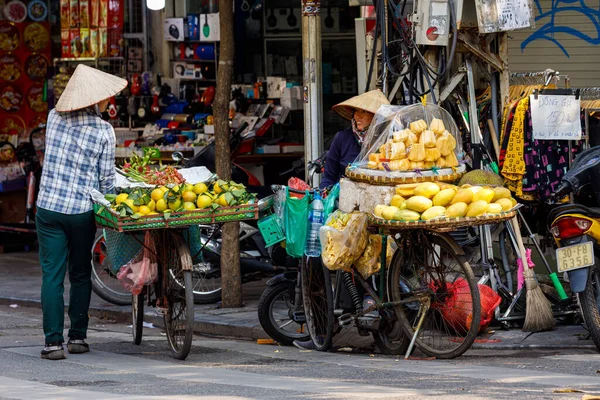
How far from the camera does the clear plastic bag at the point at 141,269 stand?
864cm

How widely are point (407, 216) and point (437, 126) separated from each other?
3.19ft

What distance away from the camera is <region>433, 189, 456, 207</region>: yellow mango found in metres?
7.74

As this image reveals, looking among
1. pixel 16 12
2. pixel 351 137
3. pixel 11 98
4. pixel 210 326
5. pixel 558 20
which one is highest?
pixel 16 12

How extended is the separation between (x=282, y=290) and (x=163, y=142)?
17.2 ft

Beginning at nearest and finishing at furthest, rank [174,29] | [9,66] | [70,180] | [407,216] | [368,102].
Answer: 1. [407,216]
2. [70,180]
3. [368,102]
4. [174,29]
5. [9,66]

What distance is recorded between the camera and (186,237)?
8.78 m

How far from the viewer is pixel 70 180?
27.2 ft

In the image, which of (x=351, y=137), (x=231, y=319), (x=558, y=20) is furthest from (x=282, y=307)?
(x=558, y=20)

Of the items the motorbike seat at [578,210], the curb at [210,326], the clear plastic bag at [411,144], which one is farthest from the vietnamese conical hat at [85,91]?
the motorbike seat at [578,210]

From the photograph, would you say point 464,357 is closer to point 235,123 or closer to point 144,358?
point 144,358

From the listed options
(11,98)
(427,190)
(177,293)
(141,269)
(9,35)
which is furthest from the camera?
(11,98)

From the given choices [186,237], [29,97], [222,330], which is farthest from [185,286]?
[29,97]

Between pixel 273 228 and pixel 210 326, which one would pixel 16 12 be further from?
pixel 273 228

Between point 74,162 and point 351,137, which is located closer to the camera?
point 74,162
